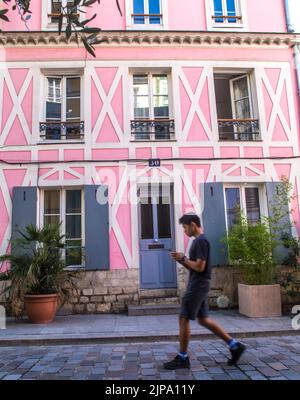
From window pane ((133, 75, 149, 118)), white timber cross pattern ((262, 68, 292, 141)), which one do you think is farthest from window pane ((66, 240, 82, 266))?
white timber cross pattern ((262, 68, 292, 141))

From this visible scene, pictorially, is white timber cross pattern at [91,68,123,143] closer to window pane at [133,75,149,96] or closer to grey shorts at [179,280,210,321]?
window pane at [133,75,149,96]

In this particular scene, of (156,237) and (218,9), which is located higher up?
(218,9)

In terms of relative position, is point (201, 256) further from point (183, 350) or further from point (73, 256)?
point (73, 256)

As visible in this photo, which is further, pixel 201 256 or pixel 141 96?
pixel 141 96

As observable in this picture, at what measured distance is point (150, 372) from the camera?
3.67m

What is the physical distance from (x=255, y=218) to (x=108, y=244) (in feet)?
10.9

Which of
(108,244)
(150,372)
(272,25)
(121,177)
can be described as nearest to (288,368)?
(150,372)

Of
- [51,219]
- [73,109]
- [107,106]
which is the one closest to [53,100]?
[73,109]

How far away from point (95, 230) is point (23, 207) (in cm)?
158

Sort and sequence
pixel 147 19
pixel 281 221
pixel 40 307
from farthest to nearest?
pixel 147 19 < pixel 281 221 < pixel 40 307

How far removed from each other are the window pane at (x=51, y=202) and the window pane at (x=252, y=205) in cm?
422

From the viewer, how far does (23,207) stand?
723cm

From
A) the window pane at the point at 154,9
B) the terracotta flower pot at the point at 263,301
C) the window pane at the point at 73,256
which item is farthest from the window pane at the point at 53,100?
the terracotta flower pot at the point at 263,301
